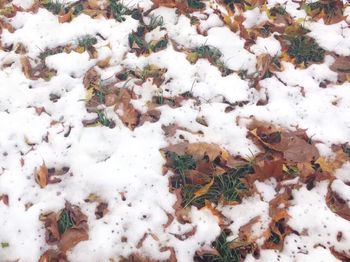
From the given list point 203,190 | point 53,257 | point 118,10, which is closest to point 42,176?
point 53,257

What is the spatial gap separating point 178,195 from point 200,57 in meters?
1.18

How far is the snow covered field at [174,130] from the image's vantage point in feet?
7.16

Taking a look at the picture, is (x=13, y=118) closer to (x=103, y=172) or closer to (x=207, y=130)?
(x=103, y=172)

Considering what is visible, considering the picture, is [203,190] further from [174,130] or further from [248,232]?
[174,130]

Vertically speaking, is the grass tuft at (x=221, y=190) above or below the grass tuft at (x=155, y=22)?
below

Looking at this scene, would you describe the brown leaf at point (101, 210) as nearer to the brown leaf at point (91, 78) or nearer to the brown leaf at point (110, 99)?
the brown leaf at point (110, 99)

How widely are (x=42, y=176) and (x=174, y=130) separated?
2.76ft

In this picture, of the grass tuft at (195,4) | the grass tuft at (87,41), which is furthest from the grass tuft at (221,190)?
the grass tuft at (195,4)

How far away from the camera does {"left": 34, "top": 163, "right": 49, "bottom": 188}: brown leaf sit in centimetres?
235

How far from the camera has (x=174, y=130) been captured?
2586mm

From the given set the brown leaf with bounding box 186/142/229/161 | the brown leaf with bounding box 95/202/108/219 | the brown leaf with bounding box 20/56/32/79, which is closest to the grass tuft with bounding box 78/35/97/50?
the brown leaf with bounding box 20/56/32/79

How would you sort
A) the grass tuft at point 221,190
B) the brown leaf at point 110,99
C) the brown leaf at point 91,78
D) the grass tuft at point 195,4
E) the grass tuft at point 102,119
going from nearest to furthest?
the grass tuft at point 221,190 < the grass tuft at point 102,119 < the brown leaf at point 110,99 < the brown leaf at point 91,78 < the grass tuft at point 195,4

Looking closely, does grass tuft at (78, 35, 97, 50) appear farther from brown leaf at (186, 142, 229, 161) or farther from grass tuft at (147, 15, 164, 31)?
brown leaf at (186, 142, 229, 161)

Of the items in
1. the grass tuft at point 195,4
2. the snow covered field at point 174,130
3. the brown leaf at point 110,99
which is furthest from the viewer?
the grass tuft at point 195,4
